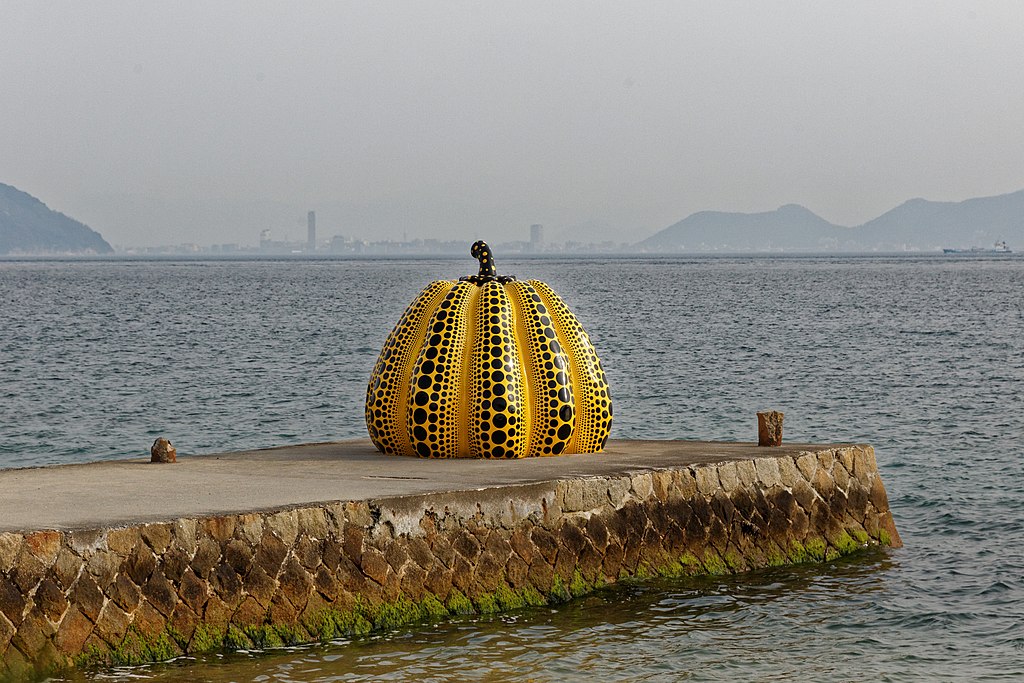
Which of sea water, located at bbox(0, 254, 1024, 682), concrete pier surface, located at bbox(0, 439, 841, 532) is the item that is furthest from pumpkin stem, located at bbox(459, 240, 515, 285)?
sea water, located at bbox(0, 254, 1024, 682)

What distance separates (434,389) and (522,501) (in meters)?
2.83

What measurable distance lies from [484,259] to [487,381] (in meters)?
2.02

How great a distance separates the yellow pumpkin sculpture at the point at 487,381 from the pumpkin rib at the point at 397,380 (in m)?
0.01

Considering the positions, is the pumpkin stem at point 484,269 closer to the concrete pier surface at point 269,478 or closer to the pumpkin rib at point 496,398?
the pumpkin rib at point 496,398

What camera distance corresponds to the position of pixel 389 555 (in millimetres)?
13883

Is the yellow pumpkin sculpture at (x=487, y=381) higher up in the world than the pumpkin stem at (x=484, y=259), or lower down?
lower down

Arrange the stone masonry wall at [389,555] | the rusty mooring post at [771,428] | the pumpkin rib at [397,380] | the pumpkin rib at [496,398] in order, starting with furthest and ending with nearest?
the rusty mooring post at [771,428]
the pumpkin rib at [397,380]
the pumpkin rib at [496,398]
the stone masonry wall at [389,555]

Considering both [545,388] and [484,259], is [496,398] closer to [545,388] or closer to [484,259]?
[545,388]

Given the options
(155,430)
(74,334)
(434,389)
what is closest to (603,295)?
(74,334)

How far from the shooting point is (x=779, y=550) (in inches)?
657

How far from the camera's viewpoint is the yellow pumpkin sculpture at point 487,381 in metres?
17.1

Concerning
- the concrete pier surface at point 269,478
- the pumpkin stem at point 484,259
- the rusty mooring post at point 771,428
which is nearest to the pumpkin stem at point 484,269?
the pumpkin stem at point 484,259

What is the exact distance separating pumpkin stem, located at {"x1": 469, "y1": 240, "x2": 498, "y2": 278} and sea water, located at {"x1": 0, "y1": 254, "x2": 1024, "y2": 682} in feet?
15.3

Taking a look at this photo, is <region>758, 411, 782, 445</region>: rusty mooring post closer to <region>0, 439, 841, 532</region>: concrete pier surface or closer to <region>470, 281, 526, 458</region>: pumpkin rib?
<region>0, 439, 841, 532</region>: concrete pier surface
